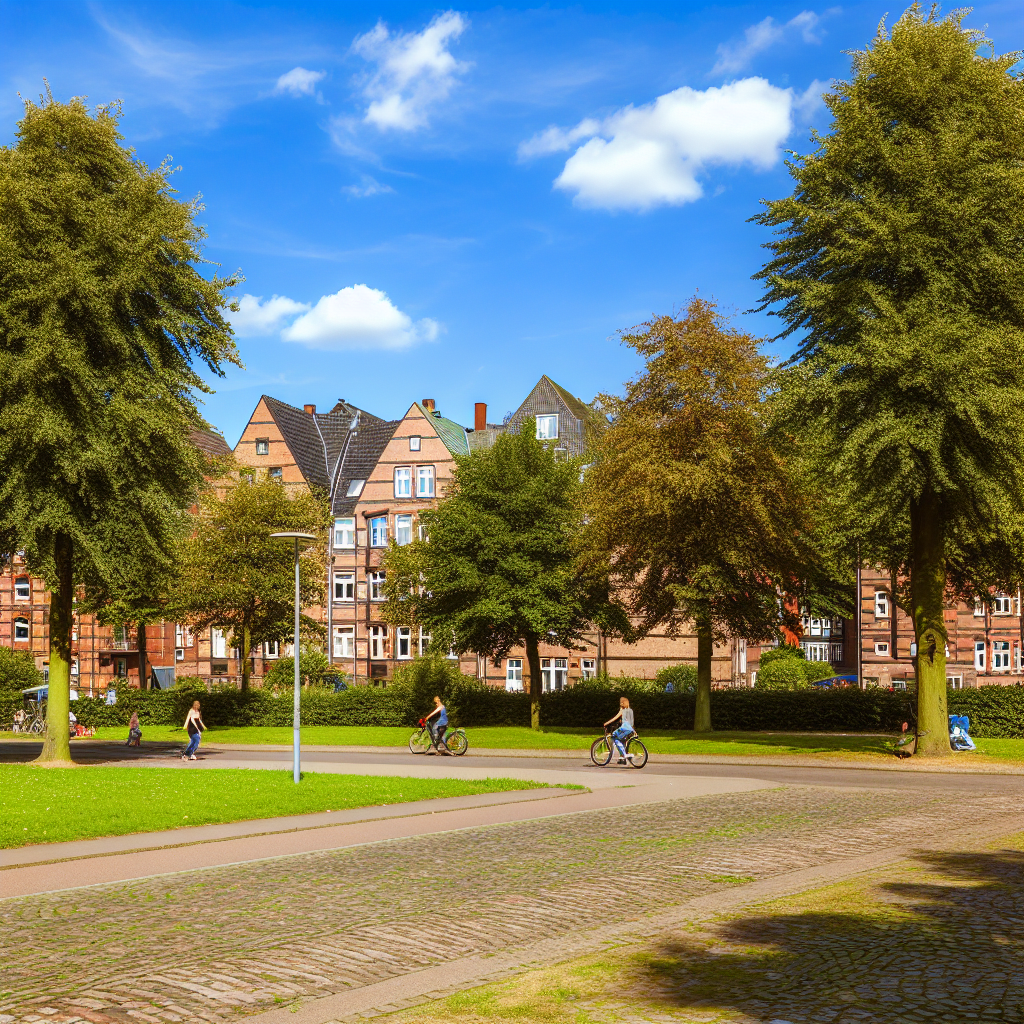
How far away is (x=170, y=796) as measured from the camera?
1817cm

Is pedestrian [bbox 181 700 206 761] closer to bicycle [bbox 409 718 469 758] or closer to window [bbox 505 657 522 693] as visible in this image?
bicycle [bbox 409 718 469 758]

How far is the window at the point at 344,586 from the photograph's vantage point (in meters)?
68.2

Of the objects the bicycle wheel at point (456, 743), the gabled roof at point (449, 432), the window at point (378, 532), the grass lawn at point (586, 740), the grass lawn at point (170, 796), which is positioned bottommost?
the grass lawn at point (586, 740)

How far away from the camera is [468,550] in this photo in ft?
133

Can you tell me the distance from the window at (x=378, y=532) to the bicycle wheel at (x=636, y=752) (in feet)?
137

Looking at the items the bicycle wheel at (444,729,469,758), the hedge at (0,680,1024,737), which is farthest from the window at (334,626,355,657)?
the bicycle wheel at (444,729,469,758)

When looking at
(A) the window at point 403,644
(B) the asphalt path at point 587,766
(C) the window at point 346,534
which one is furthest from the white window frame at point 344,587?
(B) the asphalt path at point 587,766

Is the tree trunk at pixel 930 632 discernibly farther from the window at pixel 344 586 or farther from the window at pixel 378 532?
the window at pixel 344 586

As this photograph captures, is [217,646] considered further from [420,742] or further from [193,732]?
[193,732]

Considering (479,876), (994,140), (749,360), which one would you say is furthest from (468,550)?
(479,876)

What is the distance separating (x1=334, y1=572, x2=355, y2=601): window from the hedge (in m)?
17.8

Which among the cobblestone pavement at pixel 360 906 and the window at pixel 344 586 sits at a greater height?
the window at pixel 344 586

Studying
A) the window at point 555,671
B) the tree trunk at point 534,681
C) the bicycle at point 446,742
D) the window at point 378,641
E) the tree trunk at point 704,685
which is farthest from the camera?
the window at point 378,641

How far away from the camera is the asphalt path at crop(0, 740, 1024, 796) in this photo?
22.1 m
